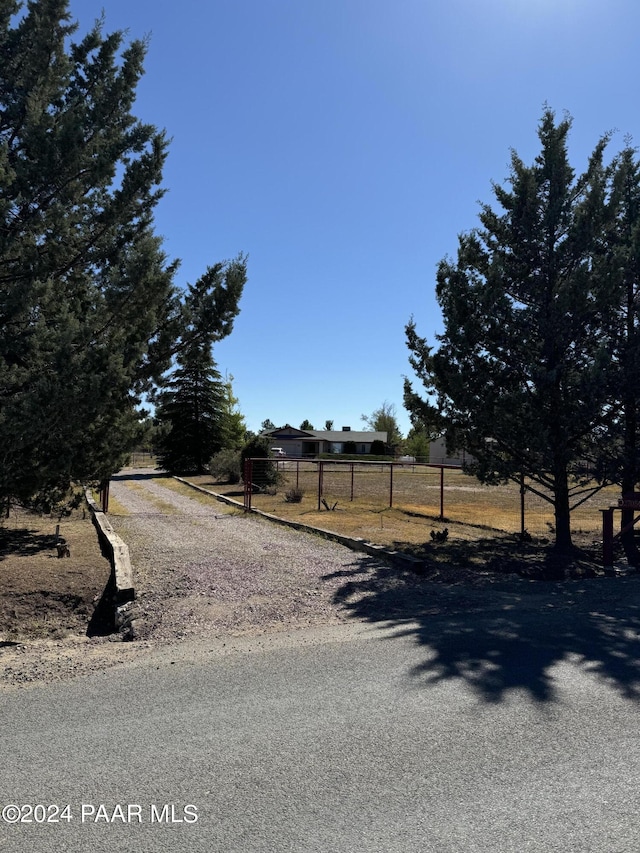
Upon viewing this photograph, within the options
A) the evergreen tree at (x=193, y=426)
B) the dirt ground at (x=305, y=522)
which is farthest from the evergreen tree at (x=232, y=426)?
the dirt ground at (x=305, y=522)

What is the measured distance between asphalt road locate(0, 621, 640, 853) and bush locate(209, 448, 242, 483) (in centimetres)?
2437

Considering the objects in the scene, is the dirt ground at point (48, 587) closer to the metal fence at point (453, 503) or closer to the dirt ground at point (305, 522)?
the dirt ground at point (305, 522)

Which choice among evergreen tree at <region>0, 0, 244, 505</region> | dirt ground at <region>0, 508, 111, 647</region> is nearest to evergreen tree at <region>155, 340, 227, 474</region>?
dirt ground at <region>0, 508, 111, 647</region>

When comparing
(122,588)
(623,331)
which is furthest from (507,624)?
(623,331)

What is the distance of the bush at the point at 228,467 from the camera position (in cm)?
2952

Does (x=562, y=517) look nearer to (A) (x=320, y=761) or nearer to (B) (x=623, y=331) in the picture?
(B) (x=623, y=331)

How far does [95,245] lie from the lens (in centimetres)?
860

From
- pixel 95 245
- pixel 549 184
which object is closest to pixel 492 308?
pixel 549 184

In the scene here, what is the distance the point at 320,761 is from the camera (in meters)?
3.53

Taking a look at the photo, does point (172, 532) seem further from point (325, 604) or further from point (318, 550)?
point (325, 604)

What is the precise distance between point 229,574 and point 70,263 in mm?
4795

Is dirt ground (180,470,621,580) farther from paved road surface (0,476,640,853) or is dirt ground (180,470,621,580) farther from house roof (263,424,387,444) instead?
house roof (263,424,387,444)

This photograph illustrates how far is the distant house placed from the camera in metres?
78.9

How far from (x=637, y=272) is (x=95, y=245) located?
1000 centimetres
